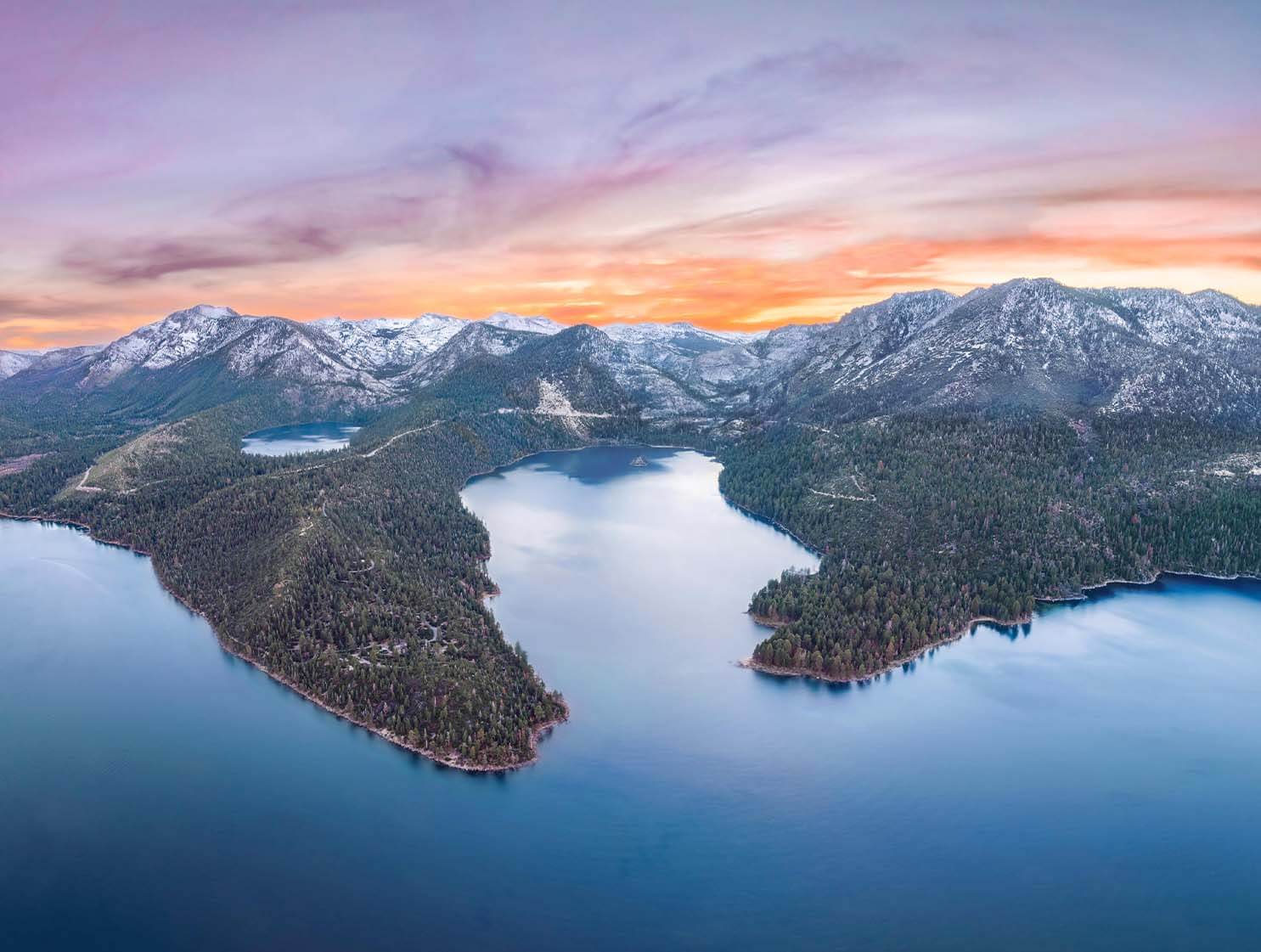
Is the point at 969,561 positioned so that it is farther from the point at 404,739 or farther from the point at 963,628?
the point at 404,739

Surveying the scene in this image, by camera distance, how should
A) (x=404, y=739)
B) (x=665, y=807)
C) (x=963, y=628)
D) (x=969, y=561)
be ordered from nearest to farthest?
(x=665, y=807) < (x=404, y=739) < (x=963, y=628) < (x=969, y=561)

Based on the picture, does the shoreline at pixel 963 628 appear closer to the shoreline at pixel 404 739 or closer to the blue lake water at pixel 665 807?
the blue lake water at pixel 665 807

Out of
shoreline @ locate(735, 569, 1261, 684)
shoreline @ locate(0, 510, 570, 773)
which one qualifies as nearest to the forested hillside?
shoreline @ locate(735, 569, 1261, 684)

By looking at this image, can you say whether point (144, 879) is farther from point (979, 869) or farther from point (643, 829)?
point (979, 869)

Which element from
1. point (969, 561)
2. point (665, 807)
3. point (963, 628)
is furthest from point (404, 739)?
point (969, 561)

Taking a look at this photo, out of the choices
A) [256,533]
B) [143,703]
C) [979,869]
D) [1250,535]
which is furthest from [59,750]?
[1250,535]

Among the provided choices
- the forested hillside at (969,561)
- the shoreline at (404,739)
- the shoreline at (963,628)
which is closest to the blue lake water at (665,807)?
the shoreline at (404,739)
